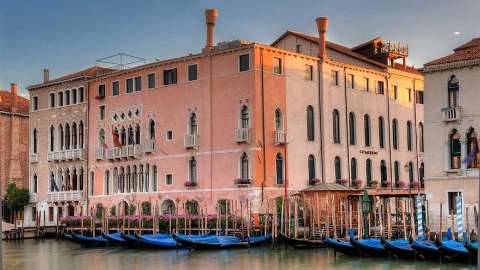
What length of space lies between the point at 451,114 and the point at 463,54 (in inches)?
72.6

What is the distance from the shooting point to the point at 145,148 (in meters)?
30.8

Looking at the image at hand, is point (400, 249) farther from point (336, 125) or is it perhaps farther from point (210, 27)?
point (210, 27)

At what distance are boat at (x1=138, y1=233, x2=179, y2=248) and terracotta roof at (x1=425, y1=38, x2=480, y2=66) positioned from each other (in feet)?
32.9

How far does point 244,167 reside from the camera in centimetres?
2769

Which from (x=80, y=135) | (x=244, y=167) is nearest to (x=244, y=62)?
(x=244, y=167)

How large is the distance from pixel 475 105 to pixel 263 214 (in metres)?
8.34

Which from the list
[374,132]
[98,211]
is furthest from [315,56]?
[98,211]

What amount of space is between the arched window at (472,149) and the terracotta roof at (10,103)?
24288 millimetres

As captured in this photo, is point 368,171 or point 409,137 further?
point 409,137

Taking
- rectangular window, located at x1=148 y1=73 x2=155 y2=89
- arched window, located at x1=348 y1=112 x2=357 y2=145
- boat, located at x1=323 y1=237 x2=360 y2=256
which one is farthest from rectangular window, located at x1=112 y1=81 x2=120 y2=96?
boat, located at x1=323 y1=237 x2=360 y2=256

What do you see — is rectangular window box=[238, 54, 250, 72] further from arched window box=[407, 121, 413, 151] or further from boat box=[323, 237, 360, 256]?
arched window box=[407, 121, 413, 151]

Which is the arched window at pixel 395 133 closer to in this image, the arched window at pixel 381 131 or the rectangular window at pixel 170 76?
the arched window at pixel 381 131

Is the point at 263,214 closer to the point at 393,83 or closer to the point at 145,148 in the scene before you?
the point at 145,148

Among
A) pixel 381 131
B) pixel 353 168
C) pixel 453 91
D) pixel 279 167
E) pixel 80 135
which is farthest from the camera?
pixel 80 135
